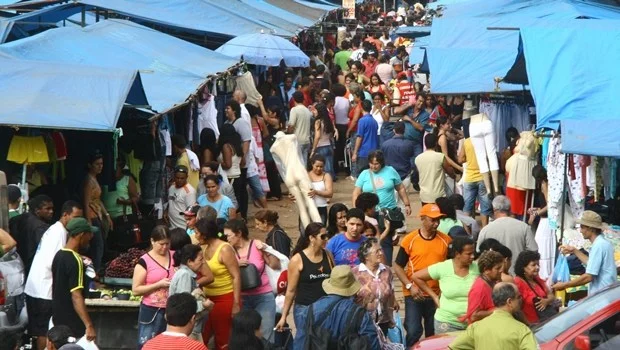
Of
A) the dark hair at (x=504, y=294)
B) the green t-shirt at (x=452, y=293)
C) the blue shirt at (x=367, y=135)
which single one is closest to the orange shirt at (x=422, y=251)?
the green t-shirt at (x=452, y=293)

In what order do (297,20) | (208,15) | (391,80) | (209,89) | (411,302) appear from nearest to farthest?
(411,302) → (209,89) → (208,15) → (391,80) → (297,20)

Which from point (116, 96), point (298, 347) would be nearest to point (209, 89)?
point (116, 96)

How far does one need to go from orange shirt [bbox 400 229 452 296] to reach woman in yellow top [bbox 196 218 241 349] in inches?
60.2

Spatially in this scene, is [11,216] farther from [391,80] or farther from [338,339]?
[391,80]

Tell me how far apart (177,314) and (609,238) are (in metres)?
5.05

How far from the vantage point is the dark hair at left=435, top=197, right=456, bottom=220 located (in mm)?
12037

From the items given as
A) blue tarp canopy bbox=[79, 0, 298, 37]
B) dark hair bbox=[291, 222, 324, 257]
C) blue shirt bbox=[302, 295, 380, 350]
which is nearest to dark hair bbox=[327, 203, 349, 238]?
dark hair bbox=[291, 222, 324, 257]

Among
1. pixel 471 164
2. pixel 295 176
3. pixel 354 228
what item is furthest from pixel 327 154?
pixel 354 228

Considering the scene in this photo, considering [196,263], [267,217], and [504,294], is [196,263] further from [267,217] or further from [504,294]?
[504,294]

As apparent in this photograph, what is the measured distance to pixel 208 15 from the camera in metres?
24.4

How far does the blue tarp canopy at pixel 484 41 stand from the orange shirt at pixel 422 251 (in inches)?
231

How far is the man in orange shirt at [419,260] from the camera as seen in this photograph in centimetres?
1114

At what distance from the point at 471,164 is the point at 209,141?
3372 millimetres

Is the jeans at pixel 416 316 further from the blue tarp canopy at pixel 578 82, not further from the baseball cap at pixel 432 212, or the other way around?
the blue tarp canopy at pixel 578 82
